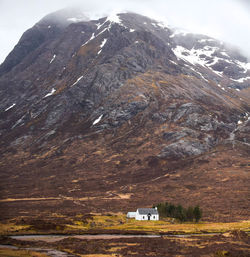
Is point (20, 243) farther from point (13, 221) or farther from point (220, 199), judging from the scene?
point (220, 199)

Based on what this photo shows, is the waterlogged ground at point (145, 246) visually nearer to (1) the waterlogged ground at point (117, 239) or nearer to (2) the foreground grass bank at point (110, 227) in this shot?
(1) the waterlogged ground at point (117, 239)

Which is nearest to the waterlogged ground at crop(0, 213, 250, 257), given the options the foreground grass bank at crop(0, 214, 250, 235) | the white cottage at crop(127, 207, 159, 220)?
the foreground grass bank at crop(0, 214, 250, 235)

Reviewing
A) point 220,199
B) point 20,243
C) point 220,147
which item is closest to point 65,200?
point 220,199

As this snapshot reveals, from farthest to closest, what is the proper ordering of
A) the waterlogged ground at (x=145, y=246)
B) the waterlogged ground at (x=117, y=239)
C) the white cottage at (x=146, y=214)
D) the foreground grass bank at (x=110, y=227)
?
the white cottage at (x=146, y=214) → the foreground grass bank at (x=110, y=227) → the waterlogged ground at (x=117, y=239) → the waterlogged ground at (x=145, y=246)

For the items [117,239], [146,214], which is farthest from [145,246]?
[146,214]

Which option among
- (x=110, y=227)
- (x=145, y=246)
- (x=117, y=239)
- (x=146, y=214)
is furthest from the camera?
(x=146, y=214)

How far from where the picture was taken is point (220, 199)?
128000mm

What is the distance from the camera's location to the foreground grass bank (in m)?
69.0

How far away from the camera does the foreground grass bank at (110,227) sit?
226ft

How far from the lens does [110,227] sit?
77312 mm

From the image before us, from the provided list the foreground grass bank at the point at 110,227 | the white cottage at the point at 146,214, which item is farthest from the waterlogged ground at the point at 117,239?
the white cottage at the point at 146,214

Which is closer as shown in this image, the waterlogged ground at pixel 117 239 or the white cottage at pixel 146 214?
the waterlogged ground at pixel 117 239

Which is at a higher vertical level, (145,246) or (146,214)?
Answer: (146,214)

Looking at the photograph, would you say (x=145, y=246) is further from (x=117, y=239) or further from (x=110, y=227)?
(x=110, y=227)
